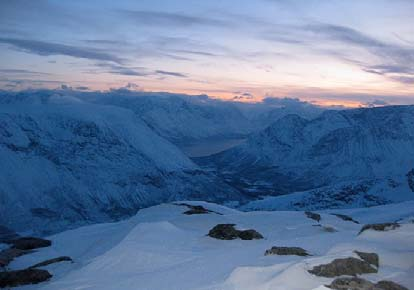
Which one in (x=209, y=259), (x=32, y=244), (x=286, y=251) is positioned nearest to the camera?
(x=209, y=259)

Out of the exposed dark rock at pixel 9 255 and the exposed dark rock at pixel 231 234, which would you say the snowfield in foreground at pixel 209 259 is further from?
the exposed dark rock at pixel 9 255

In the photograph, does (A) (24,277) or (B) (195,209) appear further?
(B) (195,209)

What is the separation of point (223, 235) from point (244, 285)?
12.1 meters

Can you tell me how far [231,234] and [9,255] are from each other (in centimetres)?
1669

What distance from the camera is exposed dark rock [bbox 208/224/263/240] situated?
30438 mm

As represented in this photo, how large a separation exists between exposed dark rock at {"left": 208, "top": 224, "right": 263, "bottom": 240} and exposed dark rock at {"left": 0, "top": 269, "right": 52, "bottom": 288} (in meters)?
11.0

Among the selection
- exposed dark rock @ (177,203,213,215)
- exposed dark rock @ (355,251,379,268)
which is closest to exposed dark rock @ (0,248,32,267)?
exposed dark rock @ (177,203,213,215)

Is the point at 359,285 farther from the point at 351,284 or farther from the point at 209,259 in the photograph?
the point at 209,259

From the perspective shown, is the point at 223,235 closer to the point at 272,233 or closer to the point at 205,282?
the point at 272,233

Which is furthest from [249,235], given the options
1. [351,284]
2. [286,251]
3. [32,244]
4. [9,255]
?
[32,244]

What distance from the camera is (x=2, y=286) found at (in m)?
24.3

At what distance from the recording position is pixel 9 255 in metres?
34.1

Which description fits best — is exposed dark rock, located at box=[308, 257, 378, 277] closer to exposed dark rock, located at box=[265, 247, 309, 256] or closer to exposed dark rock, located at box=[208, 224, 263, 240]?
exposed dark rock, located at box=[265, 247, 309, 256]

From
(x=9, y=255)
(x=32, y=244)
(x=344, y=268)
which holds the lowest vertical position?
(x=32, y=244)
